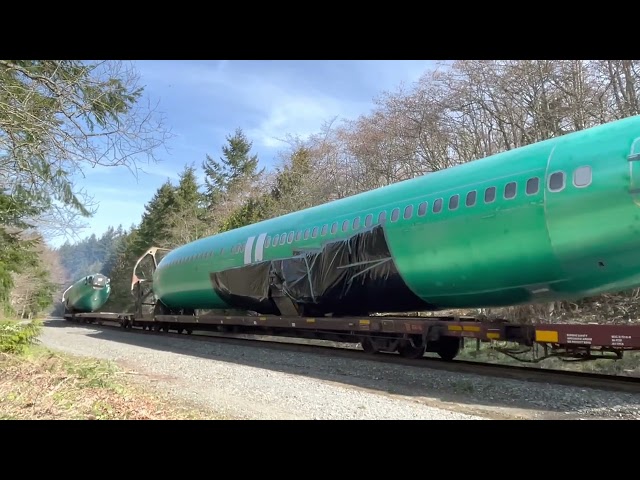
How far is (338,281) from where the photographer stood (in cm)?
1197

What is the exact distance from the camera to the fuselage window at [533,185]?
845 centimetres

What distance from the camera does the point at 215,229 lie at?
42.8m

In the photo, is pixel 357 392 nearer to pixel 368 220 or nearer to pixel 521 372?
pixel 521 372

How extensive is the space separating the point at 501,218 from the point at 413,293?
2.78 metres

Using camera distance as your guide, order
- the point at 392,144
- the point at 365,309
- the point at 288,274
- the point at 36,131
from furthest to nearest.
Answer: the point at 392,144, the point at 288,274, the point at 365,309, the point at 36,131

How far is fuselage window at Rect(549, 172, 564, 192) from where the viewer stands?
809cm

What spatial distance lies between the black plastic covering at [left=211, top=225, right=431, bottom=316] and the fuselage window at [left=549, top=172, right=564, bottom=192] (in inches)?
143

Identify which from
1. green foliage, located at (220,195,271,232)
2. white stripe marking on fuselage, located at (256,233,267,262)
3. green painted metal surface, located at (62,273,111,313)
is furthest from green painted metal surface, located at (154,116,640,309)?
green painted metal surface, located at (62,273,111,313)

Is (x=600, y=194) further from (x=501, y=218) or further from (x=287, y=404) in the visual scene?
(x=287, y=404)

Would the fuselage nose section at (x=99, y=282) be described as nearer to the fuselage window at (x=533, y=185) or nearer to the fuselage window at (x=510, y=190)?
the fuselage window at (x=510, y=190)

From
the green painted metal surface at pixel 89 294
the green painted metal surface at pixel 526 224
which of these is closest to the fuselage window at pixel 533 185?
the green painted metal surface at pixel 526 224

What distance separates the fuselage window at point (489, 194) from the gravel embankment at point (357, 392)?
2953 mm

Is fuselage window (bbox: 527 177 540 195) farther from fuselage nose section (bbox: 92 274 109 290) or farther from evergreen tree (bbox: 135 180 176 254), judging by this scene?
evergreen tree (bbox: 135 180 176 254)

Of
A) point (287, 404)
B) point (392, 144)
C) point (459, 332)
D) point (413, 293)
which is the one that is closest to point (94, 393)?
point (287, 404)
